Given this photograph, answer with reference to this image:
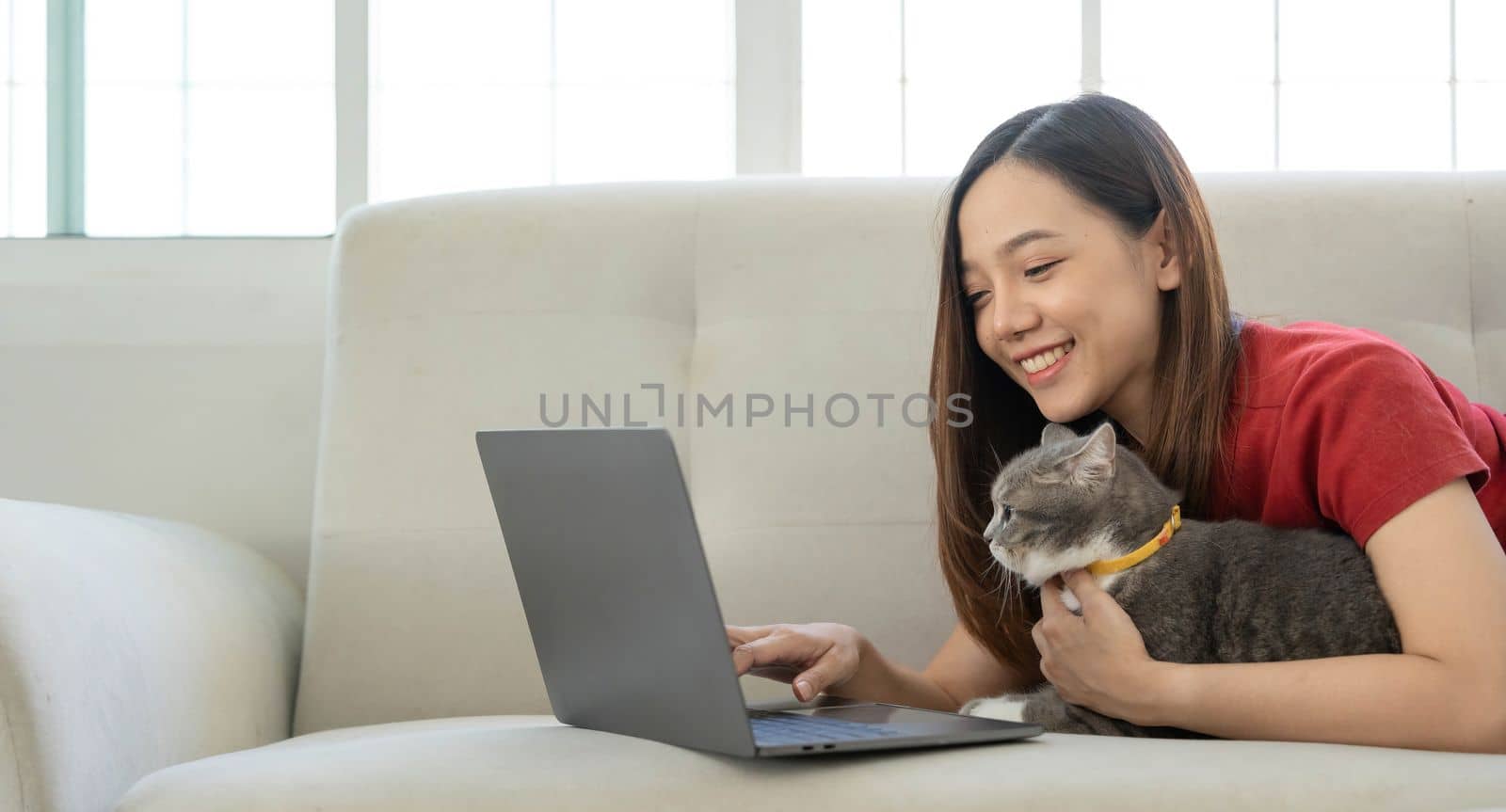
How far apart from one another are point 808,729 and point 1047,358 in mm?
Answer: 519

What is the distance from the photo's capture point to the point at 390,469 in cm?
174

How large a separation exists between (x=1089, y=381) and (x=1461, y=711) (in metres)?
0.46

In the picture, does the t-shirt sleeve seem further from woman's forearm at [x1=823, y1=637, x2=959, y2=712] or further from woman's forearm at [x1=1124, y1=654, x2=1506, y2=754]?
woman's forearm at [x1=823, y1=637, x2=959, y2=712]

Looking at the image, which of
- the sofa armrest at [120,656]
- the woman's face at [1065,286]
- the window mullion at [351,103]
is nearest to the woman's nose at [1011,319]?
the woman's face at [1065,286]

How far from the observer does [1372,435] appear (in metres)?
1.10

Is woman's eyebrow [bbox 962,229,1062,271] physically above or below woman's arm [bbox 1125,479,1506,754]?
above

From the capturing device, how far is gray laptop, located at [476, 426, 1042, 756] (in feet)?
2.83

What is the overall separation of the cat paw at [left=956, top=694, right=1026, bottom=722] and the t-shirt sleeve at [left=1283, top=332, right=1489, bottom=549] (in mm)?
348

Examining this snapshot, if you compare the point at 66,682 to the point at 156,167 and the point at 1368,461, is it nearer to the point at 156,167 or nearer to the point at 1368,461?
the point at 1368,461

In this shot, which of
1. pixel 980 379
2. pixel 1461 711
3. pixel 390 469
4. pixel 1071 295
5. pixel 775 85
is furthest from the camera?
pixel 775 85

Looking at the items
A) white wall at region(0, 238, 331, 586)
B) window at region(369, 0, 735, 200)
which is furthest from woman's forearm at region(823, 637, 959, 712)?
window at region(369, 0, 735, 200)

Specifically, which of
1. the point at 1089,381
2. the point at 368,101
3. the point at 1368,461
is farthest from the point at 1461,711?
the point at 368,101

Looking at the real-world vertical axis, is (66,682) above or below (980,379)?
below

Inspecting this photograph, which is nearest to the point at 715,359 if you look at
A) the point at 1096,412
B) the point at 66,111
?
the point at 1096,412
